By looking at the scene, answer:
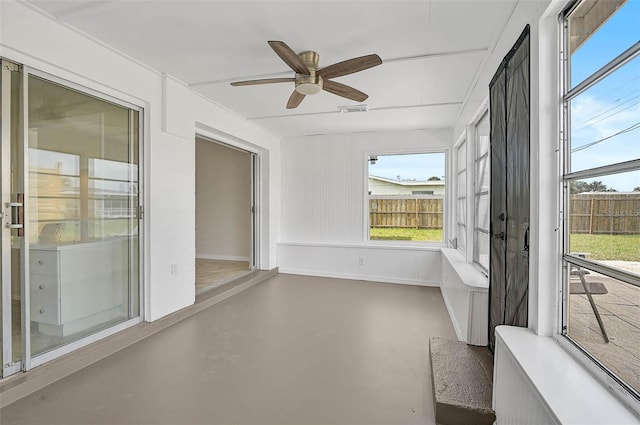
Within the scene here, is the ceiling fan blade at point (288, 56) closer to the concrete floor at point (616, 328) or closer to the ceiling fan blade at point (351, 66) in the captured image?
the ceiling fan blade at point (351, 66)

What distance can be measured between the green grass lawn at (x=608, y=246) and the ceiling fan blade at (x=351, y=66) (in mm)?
1648

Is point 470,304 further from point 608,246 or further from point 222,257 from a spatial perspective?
point 222,257

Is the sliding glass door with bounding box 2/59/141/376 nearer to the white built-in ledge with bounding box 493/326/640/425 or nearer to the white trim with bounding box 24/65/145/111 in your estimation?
the white trim with bounding box 24/65/145/111

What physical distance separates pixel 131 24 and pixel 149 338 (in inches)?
104

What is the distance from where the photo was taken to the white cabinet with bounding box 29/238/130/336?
2176mm

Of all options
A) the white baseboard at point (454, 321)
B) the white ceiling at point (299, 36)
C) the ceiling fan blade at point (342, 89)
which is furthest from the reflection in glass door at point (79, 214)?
the white baseboard at point (454, 321)

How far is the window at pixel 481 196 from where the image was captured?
2.95m

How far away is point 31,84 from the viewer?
211cm

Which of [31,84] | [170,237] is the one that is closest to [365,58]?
[31,84]

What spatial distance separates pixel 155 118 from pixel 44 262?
5.17 feet

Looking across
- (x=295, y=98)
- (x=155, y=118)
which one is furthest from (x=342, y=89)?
(x=155, y=118)

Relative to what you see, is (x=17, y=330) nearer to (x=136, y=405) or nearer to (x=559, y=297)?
(x=136, y=405)

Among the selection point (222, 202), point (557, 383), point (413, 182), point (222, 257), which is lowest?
point (222, 257)

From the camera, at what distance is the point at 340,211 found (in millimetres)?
5426
